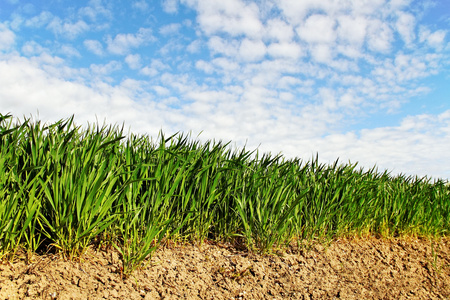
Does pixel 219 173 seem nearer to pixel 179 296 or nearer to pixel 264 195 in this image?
pixel 264 195

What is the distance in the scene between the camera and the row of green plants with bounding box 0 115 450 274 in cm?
209

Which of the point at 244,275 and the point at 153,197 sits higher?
the point at 153,197

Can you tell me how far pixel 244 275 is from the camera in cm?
260

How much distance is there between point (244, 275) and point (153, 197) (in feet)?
2.96

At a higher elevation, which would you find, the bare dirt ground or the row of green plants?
the row of green plants

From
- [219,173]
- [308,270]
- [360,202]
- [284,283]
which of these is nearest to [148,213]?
[219,173]

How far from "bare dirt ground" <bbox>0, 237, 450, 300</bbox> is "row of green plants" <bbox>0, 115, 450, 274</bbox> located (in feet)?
0.36

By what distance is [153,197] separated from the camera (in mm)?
2395

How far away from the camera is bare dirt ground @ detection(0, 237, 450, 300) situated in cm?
201

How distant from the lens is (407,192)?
446 centimetres

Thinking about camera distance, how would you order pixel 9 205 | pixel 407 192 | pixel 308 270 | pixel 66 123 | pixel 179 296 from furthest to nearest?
pixel 407 192, pixel 308 270, pixel 66 123, pixel 179 296, pixel 9 205

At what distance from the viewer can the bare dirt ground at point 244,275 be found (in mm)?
2010

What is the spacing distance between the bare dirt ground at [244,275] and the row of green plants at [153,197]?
0.11m

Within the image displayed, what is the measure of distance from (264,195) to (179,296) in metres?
1.05
